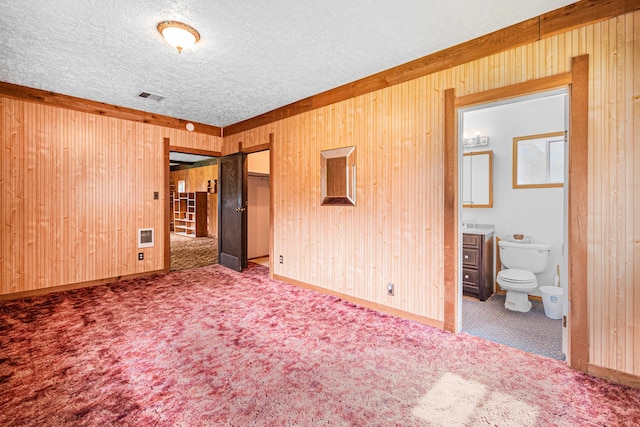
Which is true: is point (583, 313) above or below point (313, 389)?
above

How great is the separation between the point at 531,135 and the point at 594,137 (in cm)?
202

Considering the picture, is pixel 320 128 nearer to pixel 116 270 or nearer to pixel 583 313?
pixel 583 313

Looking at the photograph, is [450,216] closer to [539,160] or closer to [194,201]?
[539,160]

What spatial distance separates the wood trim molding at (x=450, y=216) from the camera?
2725 millimetres

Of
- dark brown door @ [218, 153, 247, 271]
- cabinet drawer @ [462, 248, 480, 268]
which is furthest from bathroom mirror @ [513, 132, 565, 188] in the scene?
dark brown door @ [218, 153, 247, 271]

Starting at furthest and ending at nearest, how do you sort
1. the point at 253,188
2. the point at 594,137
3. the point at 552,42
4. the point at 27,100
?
the point at 253,188 → the point at 27,100 → the point at 552,42 → the point at 594,137

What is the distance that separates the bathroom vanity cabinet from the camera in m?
3.65

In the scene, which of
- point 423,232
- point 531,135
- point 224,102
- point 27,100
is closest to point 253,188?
point 224,102

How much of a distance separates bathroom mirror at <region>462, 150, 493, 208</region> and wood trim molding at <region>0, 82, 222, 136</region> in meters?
4.59

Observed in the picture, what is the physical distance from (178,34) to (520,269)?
436cm

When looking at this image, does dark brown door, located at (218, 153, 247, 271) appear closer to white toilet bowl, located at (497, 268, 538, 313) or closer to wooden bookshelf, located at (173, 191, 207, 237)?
white toilet bowl, located at (497, 268, 538, 313)

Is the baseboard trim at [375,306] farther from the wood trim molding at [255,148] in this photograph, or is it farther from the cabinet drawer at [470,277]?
the wood trim molding at [255,148]

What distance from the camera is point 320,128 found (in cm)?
392

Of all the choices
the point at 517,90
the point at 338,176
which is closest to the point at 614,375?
the point at 517,90
